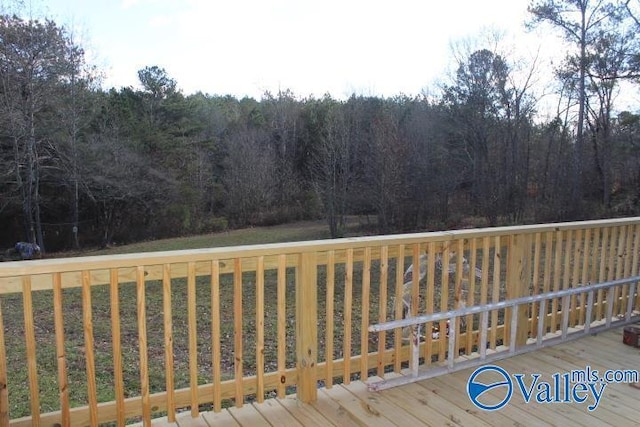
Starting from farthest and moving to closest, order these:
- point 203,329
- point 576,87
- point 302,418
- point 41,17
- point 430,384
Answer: point 576,87
point 41,17
point 203,329
point 430,384
point 302,418

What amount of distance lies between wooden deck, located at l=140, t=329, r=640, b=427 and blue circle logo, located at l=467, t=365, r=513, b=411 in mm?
34

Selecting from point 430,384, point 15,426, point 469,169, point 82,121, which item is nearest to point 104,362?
point 15,426

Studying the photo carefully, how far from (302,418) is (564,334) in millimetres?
1907

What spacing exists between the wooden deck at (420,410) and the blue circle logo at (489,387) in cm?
3

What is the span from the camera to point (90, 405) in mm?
1641

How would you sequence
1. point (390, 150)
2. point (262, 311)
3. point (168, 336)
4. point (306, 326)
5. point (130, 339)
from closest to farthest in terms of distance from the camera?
point (168, 336) → point (262, 311) → point (306, 326) → point (130, 339) → point (390, 150)

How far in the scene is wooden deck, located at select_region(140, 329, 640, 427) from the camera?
6.20 ft

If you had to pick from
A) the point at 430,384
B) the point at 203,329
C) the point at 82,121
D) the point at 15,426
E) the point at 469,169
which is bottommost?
the point at 203,329

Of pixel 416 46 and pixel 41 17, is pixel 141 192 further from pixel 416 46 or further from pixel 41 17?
pixel 416 46

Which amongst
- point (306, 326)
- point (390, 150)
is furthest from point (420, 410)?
point (390, 150)

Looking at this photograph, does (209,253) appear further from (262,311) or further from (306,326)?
(306,326)

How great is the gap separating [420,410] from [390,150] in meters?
11.5

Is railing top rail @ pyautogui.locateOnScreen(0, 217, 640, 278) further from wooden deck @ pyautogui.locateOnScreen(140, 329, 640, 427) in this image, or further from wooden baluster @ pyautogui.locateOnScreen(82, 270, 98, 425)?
wooden deck @ pyautogui.locateOnScreen(140, 329, 640, 427)

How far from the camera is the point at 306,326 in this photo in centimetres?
203
